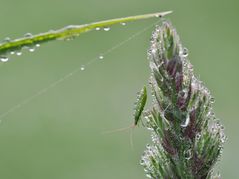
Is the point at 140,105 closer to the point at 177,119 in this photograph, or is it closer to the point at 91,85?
the point at 177,119

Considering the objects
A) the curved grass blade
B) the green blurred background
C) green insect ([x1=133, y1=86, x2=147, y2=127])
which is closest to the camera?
the curved grass blade

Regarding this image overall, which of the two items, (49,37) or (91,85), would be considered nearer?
(49,37)

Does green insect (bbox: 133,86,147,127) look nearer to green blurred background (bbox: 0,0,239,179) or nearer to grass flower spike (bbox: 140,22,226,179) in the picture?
grass flower spike (bbox: 140,22,226,179)

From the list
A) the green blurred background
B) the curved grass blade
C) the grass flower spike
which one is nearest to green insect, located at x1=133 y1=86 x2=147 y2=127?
the grass flower spike

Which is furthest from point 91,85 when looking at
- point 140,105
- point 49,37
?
point 49,37

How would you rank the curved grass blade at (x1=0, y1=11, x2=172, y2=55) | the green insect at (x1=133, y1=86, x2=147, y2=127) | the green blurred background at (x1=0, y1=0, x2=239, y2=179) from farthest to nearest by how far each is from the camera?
the green blurred background at (x1=0, y1=0, x2=239, y2=179) < the green insect at (x1=133, y1=86, x2=147, y2=127) < the curved grass blade at (x1=0, y1=11, x2=172, y2=55)

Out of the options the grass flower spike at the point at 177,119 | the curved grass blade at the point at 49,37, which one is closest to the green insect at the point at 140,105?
the grass flower spike at the point at 177,119

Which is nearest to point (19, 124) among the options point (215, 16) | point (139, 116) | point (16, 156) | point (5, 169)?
point (16, 156)

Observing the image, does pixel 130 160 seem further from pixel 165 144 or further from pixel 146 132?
pixel 165 144

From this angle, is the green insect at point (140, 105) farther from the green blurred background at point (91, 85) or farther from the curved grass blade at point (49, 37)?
the green blurred background at point (91, 85)
